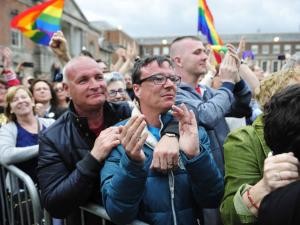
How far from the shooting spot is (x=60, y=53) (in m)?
3.29

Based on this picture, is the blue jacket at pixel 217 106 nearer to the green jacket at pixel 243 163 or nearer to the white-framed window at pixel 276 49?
the green jacket at pixel 243 163

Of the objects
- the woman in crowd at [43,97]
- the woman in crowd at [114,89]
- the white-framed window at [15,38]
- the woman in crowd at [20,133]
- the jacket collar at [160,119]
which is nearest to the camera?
the jacket collar at [160,119]

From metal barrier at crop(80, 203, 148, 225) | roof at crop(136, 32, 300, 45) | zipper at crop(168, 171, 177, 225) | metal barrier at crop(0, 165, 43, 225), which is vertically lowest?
metal barrier at crop(0, 165, 43, 225)

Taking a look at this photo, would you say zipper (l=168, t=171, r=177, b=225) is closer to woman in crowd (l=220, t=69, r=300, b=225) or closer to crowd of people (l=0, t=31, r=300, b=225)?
crowd of people (l=0, t=31, r=300, b=225)

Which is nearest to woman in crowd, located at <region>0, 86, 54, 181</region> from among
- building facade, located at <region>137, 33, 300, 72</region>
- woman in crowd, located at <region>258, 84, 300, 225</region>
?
woman in crowd, located at <region>258, 84, 300, 225</region>

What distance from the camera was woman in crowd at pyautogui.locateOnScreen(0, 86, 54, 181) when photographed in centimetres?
307

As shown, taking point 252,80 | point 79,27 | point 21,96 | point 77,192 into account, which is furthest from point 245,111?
point 79,27

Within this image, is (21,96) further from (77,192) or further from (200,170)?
(200,170)

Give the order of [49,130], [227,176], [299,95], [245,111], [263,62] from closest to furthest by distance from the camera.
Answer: [299,95], [227,176], [49,130], [245,111], [263,62]

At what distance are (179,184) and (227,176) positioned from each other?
382 millimetres

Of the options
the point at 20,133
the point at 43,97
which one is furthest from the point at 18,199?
the point at 43,97

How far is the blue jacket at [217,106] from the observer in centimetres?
247

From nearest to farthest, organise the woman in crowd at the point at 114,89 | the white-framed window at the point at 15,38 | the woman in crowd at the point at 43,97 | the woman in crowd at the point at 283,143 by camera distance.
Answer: the woman in crowd at the point at 283,143 → the woman in crowd at the point at 114,89 → the woman in crowd at the point at 43,97 → the white-framed window at the point at 15,38

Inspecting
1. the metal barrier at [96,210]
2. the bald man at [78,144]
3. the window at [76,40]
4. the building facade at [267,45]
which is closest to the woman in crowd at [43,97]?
the bald man at [78,144]
